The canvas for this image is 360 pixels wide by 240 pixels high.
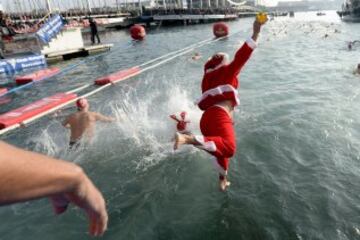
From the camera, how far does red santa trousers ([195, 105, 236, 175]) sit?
5.28 m

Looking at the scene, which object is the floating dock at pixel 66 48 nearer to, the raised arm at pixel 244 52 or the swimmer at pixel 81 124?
the swimmer at pixel 81 124

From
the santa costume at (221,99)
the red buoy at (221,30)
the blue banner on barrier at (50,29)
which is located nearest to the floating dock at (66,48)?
the blue banner on barrier at (50,29)

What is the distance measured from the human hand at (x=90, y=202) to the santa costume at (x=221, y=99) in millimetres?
3664

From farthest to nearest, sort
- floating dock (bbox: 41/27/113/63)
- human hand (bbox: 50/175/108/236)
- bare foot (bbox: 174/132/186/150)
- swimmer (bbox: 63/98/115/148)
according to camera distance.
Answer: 1. floating dock (bbox: 41/27/113/63)
2. swimmer (bbox: 63/98/115/148)
3. bare foot (bbox: 174/132/186/150)
4. human hand (bbox: 50/175/108/236)

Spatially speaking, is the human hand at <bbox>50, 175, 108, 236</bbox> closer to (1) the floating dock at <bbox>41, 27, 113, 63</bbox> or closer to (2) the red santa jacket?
(2) the red santa jacket

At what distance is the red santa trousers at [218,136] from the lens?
5.28 meters

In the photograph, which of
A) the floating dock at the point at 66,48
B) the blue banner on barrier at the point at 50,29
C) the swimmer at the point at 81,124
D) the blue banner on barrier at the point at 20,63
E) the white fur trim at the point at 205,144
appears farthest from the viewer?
the floating dock at the point at 66,48

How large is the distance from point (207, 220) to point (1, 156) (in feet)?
15.6

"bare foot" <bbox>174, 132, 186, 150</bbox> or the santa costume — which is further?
the santa costume

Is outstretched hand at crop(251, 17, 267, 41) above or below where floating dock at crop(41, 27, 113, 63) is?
above

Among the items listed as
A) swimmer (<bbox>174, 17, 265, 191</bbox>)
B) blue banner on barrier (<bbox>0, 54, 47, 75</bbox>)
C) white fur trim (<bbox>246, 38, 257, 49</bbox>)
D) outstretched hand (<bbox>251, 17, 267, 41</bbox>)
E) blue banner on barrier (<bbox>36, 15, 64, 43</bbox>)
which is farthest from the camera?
blue banner on barrier (<bbox>36, 15, 64, 43</bbox>)

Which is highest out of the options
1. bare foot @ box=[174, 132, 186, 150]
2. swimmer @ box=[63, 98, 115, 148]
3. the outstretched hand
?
the outstretched hand

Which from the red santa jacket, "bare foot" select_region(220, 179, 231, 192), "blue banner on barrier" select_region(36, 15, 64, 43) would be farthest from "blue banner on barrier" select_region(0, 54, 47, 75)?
"bare foot" select_region(220, 179, 231, 192)

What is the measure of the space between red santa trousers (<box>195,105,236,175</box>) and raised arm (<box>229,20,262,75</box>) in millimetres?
747
